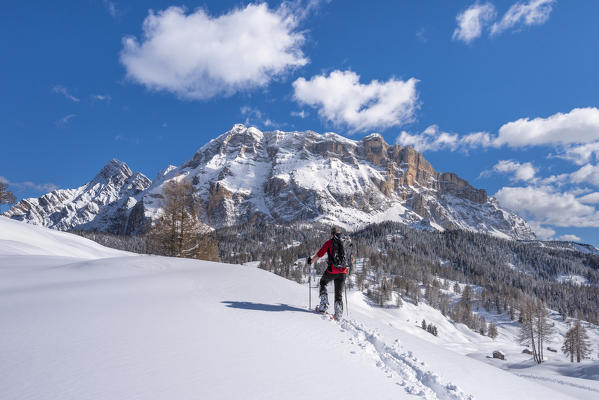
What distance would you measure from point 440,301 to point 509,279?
93.4m

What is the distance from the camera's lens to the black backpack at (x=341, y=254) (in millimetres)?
8594

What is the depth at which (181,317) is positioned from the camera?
591 cm

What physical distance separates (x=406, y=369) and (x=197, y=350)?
12.0 ft

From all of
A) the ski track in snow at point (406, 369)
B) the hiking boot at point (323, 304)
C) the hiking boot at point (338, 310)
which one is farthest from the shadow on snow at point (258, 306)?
the ski track in snow at point (406, 369)

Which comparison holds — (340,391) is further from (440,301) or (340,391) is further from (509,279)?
(509,279)

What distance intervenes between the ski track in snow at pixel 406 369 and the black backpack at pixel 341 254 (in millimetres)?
1895

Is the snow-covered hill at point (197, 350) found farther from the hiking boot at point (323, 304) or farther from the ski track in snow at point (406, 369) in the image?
the hiking boot at point (323, 304)

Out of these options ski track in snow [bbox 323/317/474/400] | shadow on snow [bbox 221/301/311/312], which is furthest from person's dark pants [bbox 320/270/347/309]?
ski track in snow [bbox 323/317/474/400]

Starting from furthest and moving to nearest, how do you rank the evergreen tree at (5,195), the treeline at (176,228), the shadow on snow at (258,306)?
the evergreen tree at (5,195), the treeline at (176,228), the shadow on snow at (258,306)

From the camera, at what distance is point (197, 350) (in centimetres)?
444

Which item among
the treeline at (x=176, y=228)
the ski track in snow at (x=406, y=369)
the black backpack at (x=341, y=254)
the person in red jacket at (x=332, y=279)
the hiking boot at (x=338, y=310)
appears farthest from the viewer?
the treeline at (x=176, y=228)

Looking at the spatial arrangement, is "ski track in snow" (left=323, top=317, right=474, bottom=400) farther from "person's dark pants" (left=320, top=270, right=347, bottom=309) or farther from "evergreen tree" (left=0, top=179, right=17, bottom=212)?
"evergreen tree" (left=0, top=179, right=17, bottom=212)

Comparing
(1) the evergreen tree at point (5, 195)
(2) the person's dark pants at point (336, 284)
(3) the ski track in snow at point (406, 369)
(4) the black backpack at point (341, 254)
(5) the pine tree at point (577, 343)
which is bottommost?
(5) the pine tree at point (577, 343)

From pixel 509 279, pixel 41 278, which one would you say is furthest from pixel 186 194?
pixel 509 279
